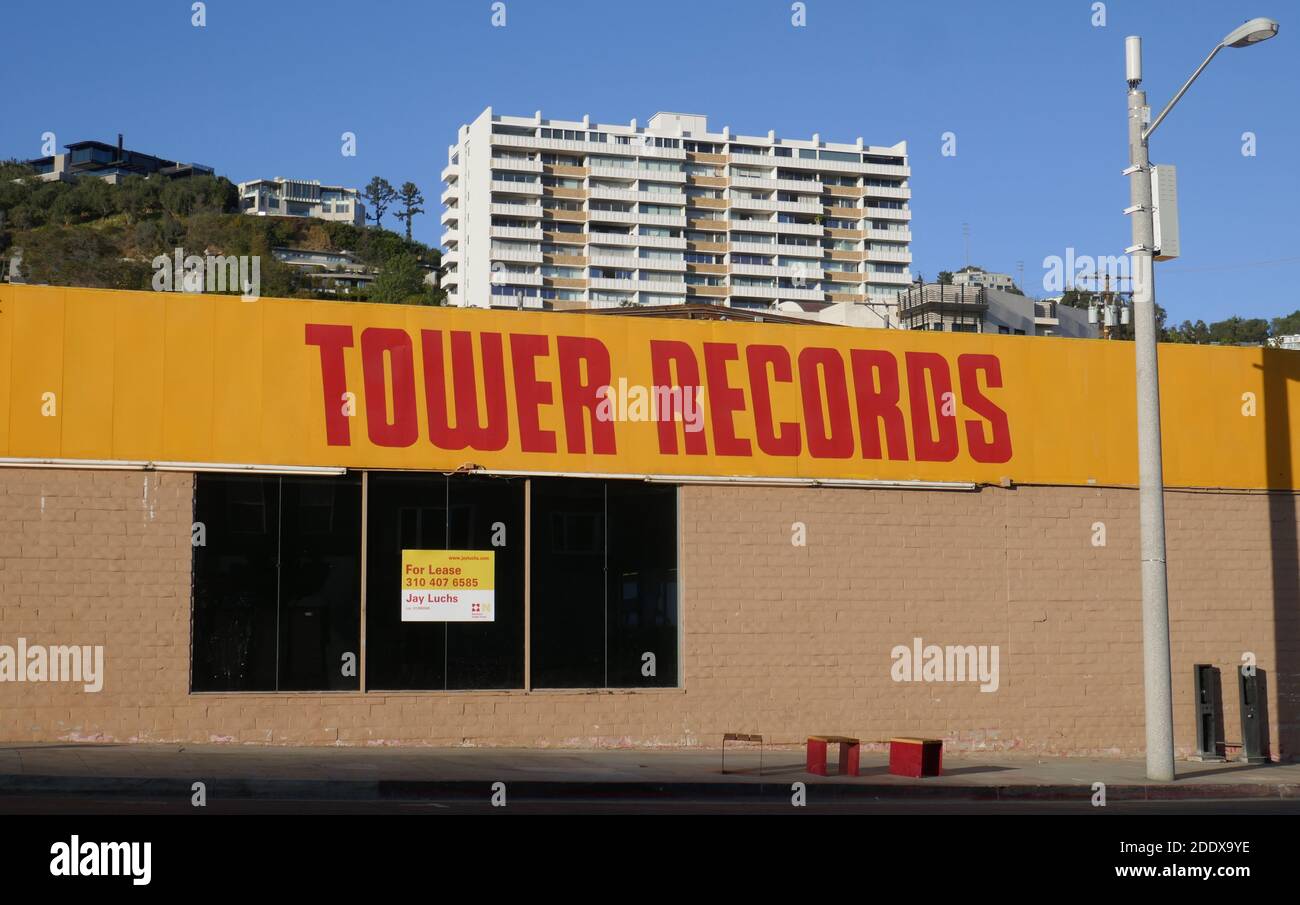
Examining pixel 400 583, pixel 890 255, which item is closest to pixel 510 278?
pixel 890 255

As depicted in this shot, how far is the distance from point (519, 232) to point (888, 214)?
50569mm

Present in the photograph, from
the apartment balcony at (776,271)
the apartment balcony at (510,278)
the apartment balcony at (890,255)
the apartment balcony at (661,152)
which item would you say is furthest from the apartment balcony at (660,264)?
the apartment balcony at (890,255)

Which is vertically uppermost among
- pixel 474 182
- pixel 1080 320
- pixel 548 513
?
pixel 474 182

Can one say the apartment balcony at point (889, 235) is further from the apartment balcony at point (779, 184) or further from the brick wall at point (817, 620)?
the brick wall at point (817, 620)

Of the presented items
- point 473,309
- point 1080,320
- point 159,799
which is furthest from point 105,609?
point 1080,320

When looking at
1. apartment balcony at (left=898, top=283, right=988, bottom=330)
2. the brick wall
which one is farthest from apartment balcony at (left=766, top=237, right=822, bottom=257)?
the brick wall

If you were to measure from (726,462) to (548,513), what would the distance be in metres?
2.85

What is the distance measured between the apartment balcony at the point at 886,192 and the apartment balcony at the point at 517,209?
4535 cm

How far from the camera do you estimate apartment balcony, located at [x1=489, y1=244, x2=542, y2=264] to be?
152375 mm

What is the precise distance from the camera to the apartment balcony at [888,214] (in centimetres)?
17812

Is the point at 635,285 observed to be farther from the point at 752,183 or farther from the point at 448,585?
the point at 448,585

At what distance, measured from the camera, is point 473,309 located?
22.1 meters

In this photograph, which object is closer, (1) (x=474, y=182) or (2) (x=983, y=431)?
(2) (x=983, y=431)

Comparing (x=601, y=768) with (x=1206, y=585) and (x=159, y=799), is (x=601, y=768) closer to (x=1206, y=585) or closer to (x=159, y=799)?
(x=159, y=799)
